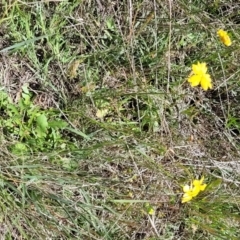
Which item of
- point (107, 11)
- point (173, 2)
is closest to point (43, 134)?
point (107, 11)

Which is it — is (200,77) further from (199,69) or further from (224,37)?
(224,37)

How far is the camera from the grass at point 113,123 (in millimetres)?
1795

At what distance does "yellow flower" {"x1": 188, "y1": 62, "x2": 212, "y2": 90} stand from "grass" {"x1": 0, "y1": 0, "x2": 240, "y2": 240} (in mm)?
90

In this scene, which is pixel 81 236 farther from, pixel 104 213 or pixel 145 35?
pixel 145 35

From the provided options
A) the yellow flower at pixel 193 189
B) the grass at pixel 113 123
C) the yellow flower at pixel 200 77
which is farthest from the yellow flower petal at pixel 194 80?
the yellow flower at pixel 193 189

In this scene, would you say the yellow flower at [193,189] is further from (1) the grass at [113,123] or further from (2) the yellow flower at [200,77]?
(2) the yellow flower at [200,77]

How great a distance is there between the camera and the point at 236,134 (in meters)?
2.04

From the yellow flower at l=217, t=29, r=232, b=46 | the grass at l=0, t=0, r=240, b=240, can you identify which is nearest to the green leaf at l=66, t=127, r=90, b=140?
the grass at l=0, t=0, r=240, b=240

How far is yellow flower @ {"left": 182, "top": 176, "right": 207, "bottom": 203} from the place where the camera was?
6.09 ft

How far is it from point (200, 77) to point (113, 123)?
1.09 ft

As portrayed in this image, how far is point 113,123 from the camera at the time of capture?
74.4 inches

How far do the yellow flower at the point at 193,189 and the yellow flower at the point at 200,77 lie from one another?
32 centimetres

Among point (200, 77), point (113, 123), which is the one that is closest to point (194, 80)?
point (200, 77)

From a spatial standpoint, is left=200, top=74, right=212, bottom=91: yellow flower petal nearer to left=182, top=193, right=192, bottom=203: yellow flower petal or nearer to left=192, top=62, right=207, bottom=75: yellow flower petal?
left=192, top=62, right=207, bottom=75: yellow flower petal
